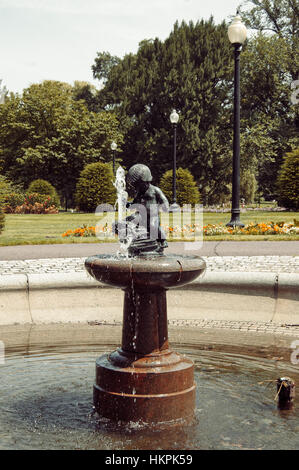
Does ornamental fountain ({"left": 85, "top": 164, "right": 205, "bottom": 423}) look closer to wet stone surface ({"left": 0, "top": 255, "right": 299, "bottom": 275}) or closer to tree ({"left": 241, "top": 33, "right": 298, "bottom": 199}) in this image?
wet stone surface ({"left": 0, "top": 255, "right": 299, "bottom": 275})

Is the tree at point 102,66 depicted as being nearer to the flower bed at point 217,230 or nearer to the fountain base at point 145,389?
the flower bed at point 217,230

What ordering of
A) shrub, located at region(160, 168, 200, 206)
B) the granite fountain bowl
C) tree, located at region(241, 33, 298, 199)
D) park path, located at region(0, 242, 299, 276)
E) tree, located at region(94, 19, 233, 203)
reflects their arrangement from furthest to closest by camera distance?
tree, located at region(94, 19, 233, 203), tree, located at region(241, 33, 298, 199), shrub, located at region(160, 168, 200, 206), park path, located at region(0, 242, 299, 276), the granite fountain bowl

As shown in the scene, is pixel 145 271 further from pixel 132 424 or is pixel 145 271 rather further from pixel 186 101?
pixel 186 101

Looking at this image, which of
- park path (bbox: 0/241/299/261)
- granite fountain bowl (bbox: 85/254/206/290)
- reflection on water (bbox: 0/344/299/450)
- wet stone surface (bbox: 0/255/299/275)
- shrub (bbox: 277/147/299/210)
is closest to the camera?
reflection on water (bbox: 0/344/299/450)

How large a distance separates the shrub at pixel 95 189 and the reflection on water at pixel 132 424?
80.0ft

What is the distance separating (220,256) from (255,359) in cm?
549

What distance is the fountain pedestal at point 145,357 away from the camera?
4.51 m

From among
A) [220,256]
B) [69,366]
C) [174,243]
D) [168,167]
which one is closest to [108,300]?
[69,366]

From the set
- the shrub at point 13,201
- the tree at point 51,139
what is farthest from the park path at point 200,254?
the tree at point 51,139

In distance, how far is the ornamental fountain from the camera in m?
4.52

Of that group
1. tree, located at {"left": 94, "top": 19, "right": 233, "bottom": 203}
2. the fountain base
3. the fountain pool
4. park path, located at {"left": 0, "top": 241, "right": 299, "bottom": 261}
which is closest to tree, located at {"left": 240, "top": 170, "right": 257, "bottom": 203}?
tree, located at {"left": 94, "top": 19, "right": 233, "bottom": 203}

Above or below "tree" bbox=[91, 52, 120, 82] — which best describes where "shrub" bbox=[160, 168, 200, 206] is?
below

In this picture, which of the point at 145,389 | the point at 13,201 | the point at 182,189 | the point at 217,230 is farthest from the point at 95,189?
the point at 145,389

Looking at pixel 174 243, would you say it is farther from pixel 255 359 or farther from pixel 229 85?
pixel 229 85
